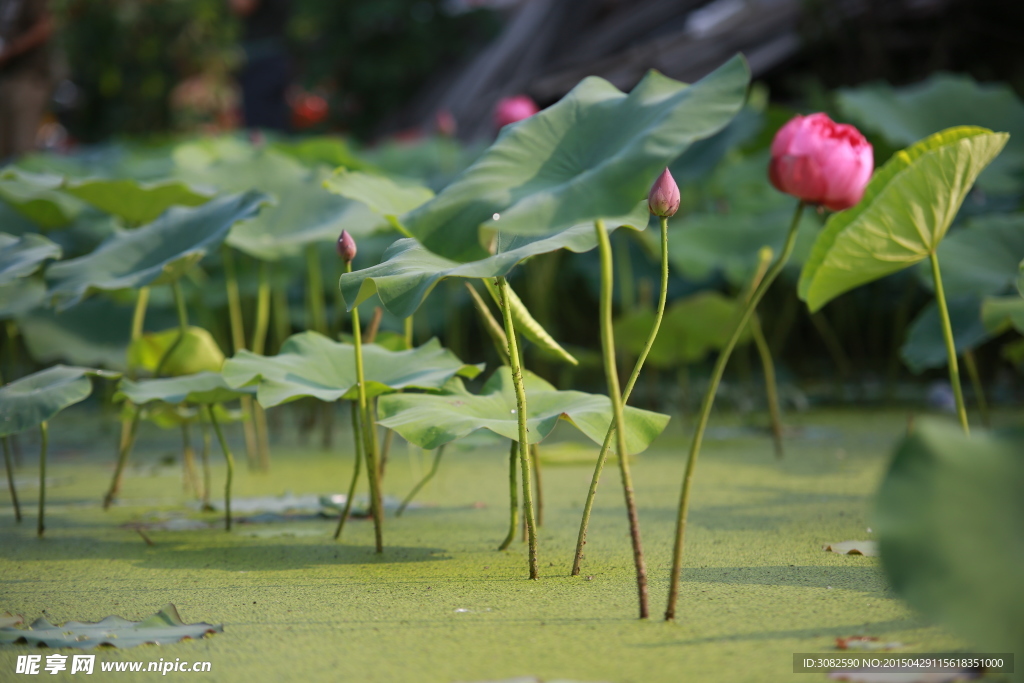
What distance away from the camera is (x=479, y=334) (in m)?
3.10

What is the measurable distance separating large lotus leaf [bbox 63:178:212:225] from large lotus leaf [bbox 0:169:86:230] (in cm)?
8

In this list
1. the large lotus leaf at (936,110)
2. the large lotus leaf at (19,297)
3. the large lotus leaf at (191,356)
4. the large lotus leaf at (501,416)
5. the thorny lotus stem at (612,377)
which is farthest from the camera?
the large lotus leaf at (936,110)

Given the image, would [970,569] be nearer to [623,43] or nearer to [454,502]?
[454,502]

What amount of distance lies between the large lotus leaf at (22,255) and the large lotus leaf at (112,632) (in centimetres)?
46

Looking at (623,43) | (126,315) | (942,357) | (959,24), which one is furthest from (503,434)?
(623,43)

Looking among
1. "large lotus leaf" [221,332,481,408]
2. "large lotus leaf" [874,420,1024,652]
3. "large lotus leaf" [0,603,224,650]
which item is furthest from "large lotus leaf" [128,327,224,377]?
"large lotus leaf" [874,420,1024,652]

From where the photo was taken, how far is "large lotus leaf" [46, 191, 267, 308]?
3.85 feet

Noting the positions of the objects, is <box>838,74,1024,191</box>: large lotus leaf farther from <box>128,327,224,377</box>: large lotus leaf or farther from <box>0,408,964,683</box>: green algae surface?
<box>128,327,224,377</box>: large lotus leaf

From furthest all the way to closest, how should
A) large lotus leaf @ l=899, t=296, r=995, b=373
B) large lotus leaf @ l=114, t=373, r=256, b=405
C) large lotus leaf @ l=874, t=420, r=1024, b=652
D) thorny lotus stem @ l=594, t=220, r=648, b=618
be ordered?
large lotus leaf @ l=899, t=296, r=995, b=373 < large lotus leaf @ l=114, t=373, r=256, b=405 < thorny lotus stem @ l=594, t=220, r=648, b=618 < large lotus leaf @ l=874, t=420, r=1024, b=652

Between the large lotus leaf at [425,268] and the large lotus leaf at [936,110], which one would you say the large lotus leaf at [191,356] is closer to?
the large lotus leaf at [425,268]

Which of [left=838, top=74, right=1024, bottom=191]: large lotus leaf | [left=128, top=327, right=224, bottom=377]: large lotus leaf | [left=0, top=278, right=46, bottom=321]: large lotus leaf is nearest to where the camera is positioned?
[left=0, top=278, right=46, bottom=321]: large lotus leaf

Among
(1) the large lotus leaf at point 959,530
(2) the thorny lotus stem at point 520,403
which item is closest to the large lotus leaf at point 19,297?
(2) the thorny lotus stem at point 520,403

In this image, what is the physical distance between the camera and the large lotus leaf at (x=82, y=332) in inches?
67.8

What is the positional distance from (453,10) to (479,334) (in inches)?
166
